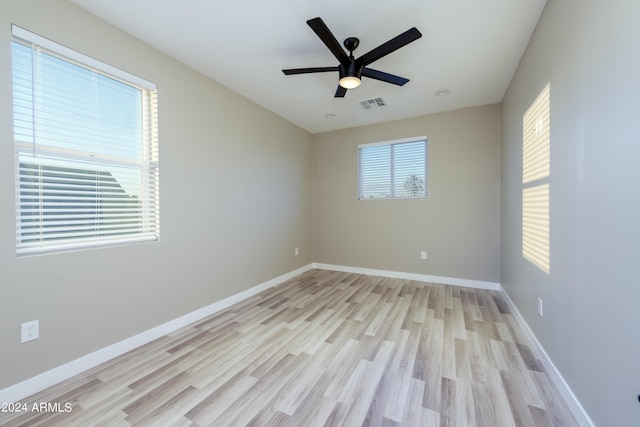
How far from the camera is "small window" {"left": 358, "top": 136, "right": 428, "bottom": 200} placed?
4.12 metres

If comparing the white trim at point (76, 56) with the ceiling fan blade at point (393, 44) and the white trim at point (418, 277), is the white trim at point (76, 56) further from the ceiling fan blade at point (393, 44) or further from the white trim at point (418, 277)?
the white trim at point (418, 277)

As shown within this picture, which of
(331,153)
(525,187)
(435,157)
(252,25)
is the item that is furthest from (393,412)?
(331,153)

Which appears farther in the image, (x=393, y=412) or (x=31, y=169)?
(x=31, y=169)

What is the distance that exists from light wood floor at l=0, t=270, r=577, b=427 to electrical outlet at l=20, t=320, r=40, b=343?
0.37 meters

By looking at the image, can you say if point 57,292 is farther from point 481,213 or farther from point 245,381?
point 481,213

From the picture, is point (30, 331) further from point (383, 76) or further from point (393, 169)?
point (393, 169)

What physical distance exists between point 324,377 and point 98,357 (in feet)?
5.68

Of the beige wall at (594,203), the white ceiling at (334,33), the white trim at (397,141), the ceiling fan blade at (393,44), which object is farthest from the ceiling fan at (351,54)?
the white trim at (397,141)

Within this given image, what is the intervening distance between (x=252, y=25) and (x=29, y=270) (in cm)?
235

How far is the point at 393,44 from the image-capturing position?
186 centimetres

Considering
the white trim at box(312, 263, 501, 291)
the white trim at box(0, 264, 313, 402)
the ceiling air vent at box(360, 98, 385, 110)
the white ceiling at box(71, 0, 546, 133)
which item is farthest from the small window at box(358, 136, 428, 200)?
the white trim at box(0, 264, 313, 402)

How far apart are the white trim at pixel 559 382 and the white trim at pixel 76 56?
12.5 ft

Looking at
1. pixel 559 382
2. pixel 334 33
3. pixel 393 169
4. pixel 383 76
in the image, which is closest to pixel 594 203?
pixel 559 382

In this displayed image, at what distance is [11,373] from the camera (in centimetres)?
156
